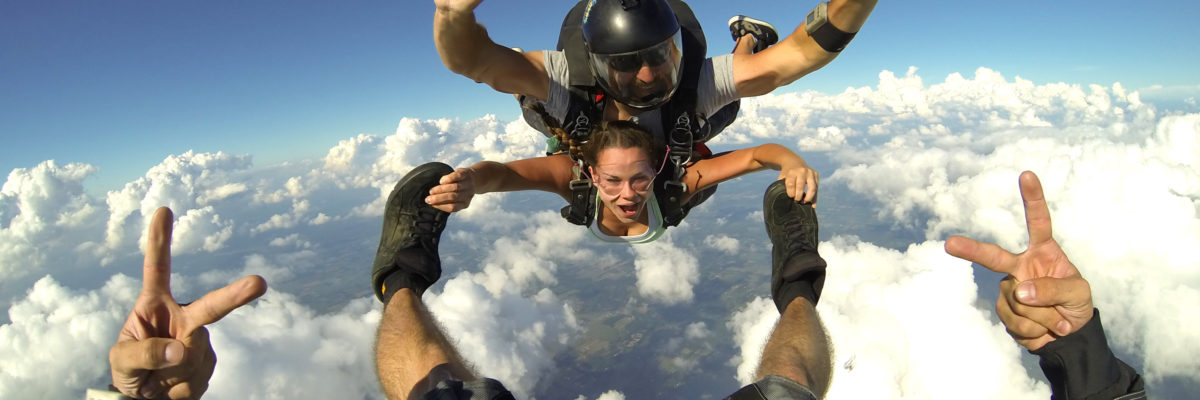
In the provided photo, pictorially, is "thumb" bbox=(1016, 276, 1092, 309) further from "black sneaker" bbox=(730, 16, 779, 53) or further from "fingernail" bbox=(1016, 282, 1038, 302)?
"black sneaker" bbox=(730, 16, 779, 53)

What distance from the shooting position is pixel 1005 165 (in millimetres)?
186000

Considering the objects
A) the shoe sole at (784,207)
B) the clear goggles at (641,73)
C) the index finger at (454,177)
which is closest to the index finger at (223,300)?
the index finger at (454,177)

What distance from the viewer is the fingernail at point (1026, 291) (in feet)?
5.79

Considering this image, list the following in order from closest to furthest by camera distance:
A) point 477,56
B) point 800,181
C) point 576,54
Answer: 1. point 477,56
2. point 800,181
3. point 576,54

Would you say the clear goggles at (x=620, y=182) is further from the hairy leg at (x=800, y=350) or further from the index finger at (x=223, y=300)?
the index finger at (x=223, y=300)

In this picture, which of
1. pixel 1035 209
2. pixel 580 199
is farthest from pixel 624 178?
pixel 1035 209

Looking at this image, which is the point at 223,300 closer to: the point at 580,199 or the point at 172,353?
the point at 172,353

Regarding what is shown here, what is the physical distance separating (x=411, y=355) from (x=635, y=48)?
2.13 meters

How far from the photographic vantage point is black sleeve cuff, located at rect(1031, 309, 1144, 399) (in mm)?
1751

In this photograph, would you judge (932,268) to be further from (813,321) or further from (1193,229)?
(813,321)

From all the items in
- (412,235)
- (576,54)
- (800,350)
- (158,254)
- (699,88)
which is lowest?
(800,350)

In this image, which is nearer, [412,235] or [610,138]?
[412,235]

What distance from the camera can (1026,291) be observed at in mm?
1772

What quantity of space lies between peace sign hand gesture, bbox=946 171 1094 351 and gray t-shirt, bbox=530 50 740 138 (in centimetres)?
175
